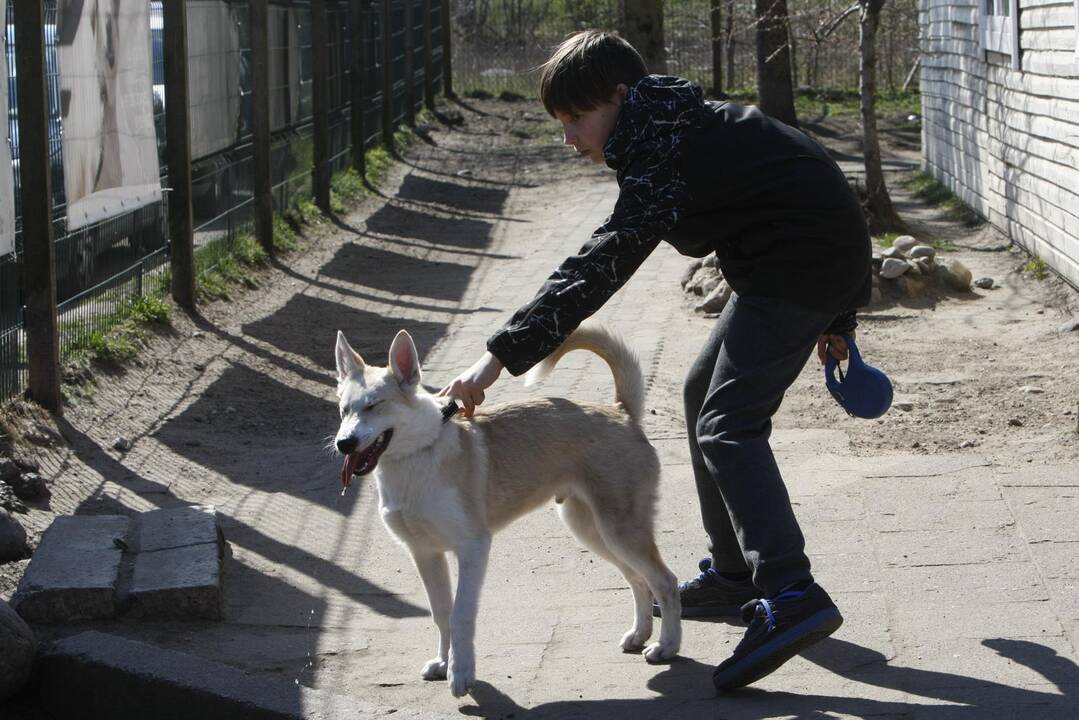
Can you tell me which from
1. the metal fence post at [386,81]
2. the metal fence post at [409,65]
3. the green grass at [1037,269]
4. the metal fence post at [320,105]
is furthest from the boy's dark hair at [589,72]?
the metal fence post at [409,65]

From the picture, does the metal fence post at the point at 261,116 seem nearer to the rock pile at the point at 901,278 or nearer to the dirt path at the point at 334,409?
the dirt path at the point at 334,409

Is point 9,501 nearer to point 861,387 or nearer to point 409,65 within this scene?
point 861,387

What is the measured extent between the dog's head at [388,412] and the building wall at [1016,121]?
295 inches

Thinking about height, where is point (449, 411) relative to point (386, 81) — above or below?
below

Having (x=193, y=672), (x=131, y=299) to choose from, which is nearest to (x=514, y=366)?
(x=193, y=672)

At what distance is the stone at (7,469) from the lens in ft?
19.1

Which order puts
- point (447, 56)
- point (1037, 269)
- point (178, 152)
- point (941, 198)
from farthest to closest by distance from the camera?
point (447, 56), point (941, 198), point (1037, 269), point (178, 152)

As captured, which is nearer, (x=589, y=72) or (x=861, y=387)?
(x=589, y=72)

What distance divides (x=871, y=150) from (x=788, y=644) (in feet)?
36.9

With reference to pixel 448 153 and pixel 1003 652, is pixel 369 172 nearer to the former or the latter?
pixel 448 153

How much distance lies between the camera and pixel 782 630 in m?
3.55

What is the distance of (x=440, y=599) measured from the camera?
423cm

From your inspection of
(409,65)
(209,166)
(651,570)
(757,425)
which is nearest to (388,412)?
(651,570)

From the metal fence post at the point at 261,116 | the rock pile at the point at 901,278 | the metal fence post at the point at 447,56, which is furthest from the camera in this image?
the metal fence post at the point at 447,56
